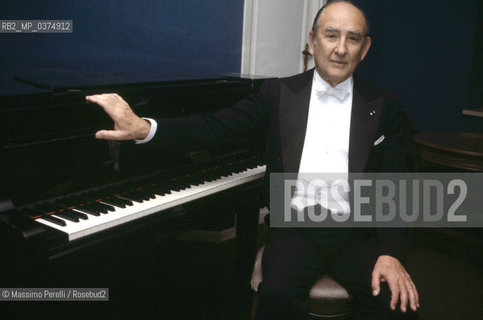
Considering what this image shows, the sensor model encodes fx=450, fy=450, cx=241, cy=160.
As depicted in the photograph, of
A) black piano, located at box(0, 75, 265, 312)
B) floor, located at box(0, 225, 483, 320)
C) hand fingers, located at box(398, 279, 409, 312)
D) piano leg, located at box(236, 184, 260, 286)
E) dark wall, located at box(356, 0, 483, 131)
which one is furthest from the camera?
dark wall, located at box(356, 0, 483, 131)

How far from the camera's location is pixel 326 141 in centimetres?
181

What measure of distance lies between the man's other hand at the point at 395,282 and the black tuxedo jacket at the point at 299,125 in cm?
10

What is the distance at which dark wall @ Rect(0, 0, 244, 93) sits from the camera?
7.02 ft

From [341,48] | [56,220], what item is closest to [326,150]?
[341,48]

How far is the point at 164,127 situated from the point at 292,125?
0.53 metres

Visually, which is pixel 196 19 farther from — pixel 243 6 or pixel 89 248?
pixel 89 248

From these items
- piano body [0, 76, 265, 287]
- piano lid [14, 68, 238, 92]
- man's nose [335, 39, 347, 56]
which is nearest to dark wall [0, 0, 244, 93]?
piano lid [14, 68, 238, 92]

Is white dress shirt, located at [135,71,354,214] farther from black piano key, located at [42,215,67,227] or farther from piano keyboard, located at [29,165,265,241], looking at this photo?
black piano key, located at [42,215,67,227]

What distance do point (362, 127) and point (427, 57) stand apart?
3552mm

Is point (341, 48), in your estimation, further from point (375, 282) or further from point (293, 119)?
point (375, 282)

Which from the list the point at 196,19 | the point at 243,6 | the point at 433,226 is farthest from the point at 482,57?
the point at 196,19

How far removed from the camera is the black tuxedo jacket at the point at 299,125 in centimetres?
178

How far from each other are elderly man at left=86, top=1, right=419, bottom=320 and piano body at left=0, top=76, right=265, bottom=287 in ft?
0.68

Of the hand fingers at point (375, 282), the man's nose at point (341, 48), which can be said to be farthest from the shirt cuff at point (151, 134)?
the hand fingers at point (375, 282)
